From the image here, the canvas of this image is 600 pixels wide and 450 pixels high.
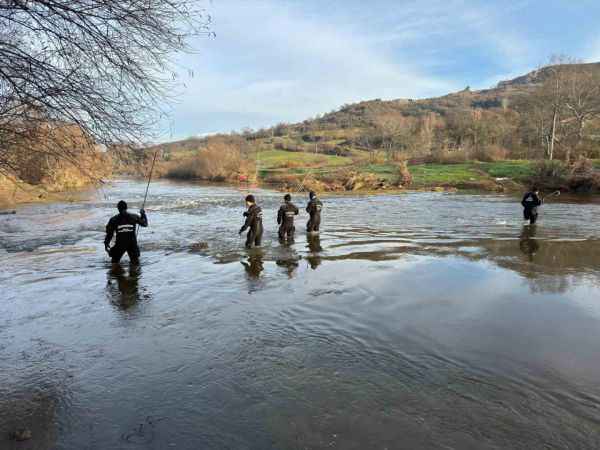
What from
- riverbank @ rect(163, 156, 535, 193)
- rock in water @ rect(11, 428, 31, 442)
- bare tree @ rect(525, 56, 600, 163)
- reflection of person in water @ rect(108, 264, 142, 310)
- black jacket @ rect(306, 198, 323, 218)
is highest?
bare tree @ rect(525, 56, 600, 163)

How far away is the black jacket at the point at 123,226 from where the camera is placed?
11055 mm

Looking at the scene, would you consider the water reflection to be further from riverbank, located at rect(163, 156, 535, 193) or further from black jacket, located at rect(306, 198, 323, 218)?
riverbank, located at rect(163, 156, 535, 193)

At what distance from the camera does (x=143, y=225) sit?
1123 cm

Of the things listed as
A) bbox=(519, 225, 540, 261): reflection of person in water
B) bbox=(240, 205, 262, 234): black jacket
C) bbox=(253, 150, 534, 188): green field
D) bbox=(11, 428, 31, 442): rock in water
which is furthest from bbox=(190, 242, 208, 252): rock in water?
bbox=(253, 150, 534, 188): green field

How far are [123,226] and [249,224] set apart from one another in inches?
143

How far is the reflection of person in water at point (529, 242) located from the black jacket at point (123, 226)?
1037 centimetres

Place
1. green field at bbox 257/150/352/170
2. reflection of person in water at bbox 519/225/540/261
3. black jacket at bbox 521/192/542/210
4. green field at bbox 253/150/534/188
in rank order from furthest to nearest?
green field at bbox 257/150/352/170
green field at bbox 253/150/534/188
black jacket at bbox 521/192/542/210
reflection of person in water at bbox 519/225/540/261

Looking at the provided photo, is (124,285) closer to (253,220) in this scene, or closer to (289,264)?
(289,264)

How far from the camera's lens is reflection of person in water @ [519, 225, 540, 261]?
1299 cm

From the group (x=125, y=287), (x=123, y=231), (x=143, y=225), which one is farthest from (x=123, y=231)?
(x=125, y=287)

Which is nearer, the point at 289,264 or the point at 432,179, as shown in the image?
the point at 289,264

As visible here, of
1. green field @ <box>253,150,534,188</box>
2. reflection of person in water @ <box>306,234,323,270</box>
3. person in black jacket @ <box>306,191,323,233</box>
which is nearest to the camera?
reflection of person in water @ <box>306,234,323,270</box>

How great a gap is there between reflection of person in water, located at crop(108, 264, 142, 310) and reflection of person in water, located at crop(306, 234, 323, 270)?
14.0ft

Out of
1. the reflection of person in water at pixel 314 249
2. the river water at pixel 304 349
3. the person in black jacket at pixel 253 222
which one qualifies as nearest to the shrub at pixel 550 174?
the river water at pixel 304 349
